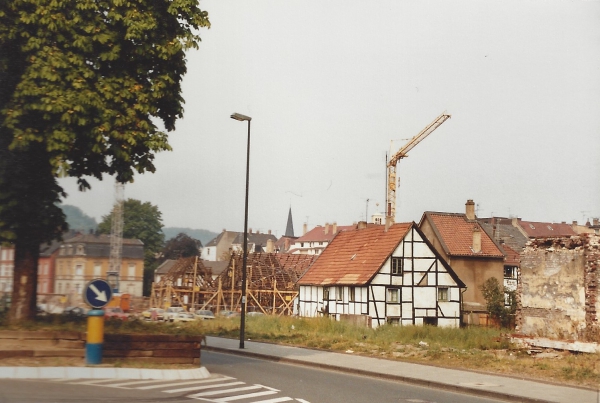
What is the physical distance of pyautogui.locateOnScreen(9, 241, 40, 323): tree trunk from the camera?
1742 cm

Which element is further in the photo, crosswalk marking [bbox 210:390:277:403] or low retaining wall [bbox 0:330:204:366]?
low retaining wall [bbox 0:330:204:366]

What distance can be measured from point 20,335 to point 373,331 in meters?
22.5

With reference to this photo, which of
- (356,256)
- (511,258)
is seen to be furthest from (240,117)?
(511,258)

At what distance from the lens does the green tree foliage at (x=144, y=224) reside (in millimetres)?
19483

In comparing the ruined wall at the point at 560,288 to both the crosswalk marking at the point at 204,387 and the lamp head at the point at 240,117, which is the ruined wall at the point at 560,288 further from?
the crosswalk marking at the point at 204,387

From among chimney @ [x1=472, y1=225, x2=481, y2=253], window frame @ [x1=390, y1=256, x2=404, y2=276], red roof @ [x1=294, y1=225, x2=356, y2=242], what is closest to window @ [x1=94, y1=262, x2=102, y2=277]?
window frame @ [x1=390, y1=256, x2=404, y2=276]

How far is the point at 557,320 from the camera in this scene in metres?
28.4

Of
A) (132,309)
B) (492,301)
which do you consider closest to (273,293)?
(492,301)

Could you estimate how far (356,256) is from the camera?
54656 mm

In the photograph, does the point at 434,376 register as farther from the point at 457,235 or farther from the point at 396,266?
the point at 457,235

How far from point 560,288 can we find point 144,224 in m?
16.7

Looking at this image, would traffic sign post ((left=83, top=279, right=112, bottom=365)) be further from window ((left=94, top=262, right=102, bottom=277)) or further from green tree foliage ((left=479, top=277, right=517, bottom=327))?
green tree foliage ((left=479, top=277, right=517, bottom=327))

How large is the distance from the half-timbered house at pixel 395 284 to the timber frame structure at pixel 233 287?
51.0ft

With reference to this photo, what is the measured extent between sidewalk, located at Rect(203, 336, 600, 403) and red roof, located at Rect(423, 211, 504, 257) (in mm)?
36881
